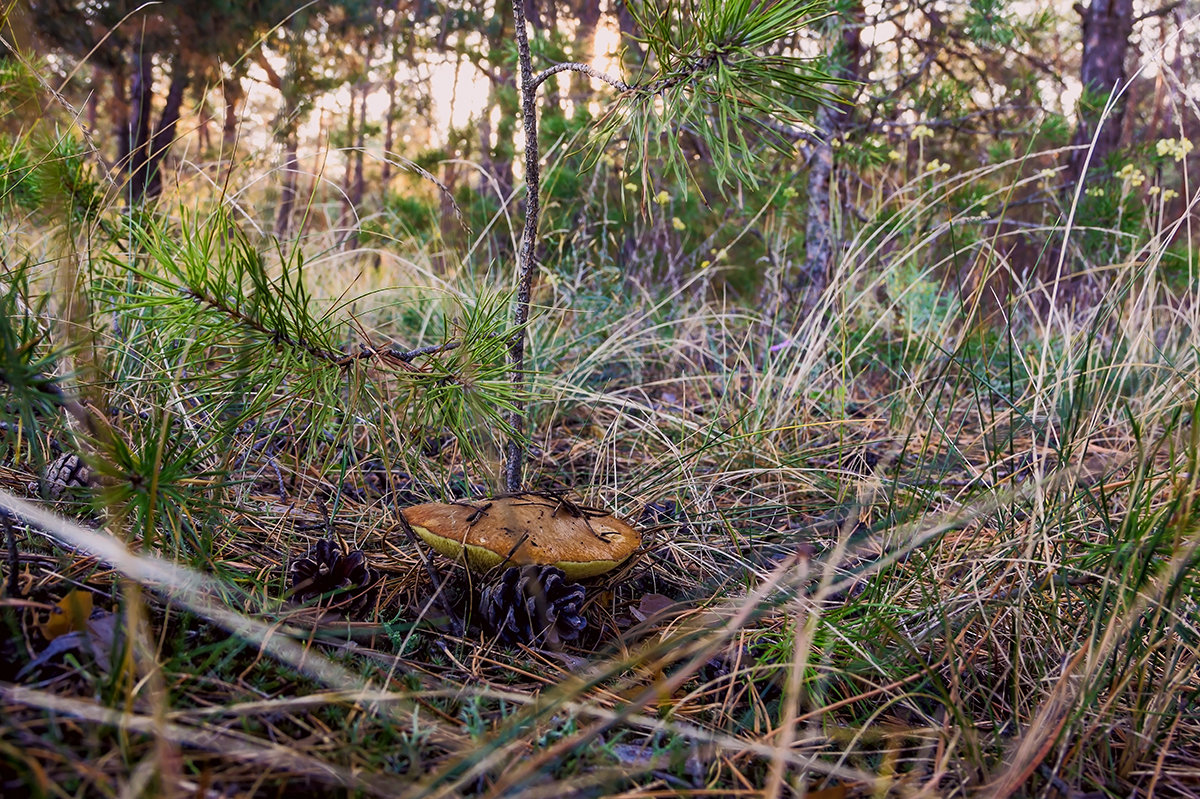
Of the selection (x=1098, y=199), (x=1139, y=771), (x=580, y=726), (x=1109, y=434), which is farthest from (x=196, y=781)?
(x=1098, y=199)

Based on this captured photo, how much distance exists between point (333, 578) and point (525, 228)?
2.06 ft

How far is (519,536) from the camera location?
3.28 ft

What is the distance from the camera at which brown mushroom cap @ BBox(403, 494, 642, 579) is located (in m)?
0.98

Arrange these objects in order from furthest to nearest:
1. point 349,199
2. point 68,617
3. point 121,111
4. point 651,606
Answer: point 121,111 → point 349,199 → point 651,606 → point 68,617

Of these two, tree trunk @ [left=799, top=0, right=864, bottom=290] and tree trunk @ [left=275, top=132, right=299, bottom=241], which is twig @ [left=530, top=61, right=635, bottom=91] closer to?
tree trunk @ [left=275, top=132, right=299, bottom=241]

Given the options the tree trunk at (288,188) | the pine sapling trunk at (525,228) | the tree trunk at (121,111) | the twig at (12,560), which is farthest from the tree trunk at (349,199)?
Result: the tree trunk at (121,111)

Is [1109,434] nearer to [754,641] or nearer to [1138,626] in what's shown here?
[1138,626]

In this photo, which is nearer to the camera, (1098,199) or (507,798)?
(507,798)

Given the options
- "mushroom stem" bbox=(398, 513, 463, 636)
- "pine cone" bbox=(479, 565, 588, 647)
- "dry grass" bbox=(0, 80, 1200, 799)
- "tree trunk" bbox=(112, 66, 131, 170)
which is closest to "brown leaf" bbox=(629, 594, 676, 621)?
"dry grass" bbox=(0, 80, 1200, 799)

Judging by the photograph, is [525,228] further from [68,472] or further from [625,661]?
[68,472]

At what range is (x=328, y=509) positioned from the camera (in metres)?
1.35

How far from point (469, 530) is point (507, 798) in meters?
0.40

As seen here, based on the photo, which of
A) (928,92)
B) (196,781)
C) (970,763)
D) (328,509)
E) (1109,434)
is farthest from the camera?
(928,92)

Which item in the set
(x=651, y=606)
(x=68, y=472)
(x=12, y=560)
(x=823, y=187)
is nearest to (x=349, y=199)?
(x=68, y=472)
